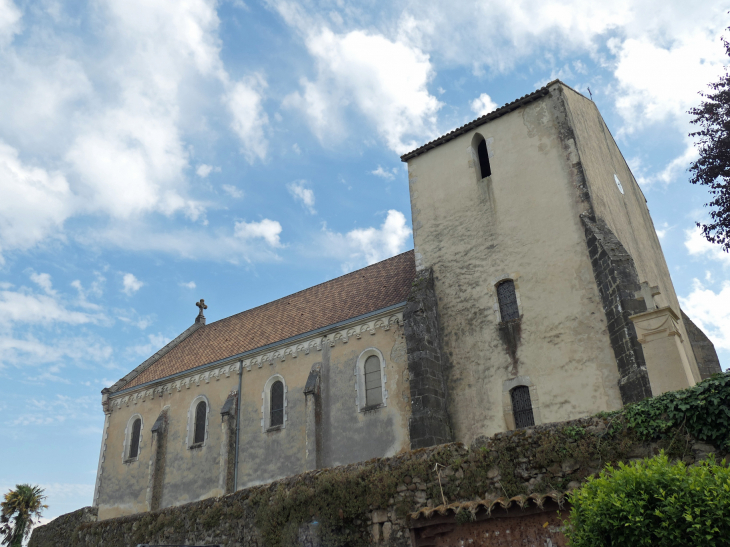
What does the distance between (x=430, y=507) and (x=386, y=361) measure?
363 inches

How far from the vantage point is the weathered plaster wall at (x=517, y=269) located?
14359 millimetres

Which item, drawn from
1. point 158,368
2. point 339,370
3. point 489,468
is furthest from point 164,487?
point 489,468

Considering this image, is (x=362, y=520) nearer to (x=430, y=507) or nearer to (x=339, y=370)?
(x=430, y=507)

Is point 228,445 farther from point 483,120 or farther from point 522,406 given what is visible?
point 483,120

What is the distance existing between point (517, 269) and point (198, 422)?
46.5 feet

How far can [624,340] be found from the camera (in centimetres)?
1330

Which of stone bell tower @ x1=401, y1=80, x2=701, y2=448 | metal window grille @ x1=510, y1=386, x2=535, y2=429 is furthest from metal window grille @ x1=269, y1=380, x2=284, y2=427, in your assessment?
metal window grille @ x1=510, y1=386, x2=535, y2=429

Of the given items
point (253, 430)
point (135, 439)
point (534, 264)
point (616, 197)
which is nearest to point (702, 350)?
point (616, 197)

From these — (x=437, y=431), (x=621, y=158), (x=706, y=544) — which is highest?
(x=621, y=158)

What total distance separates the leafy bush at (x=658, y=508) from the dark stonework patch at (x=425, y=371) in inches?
374

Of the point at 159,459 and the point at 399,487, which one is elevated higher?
the point at 159,459

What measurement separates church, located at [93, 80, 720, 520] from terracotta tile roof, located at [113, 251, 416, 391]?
0.14 meters

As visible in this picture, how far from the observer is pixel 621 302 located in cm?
1360

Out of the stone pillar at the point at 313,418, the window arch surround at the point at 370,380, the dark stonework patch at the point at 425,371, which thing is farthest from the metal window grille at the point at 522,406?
the stone pillar at the point at 313,418
